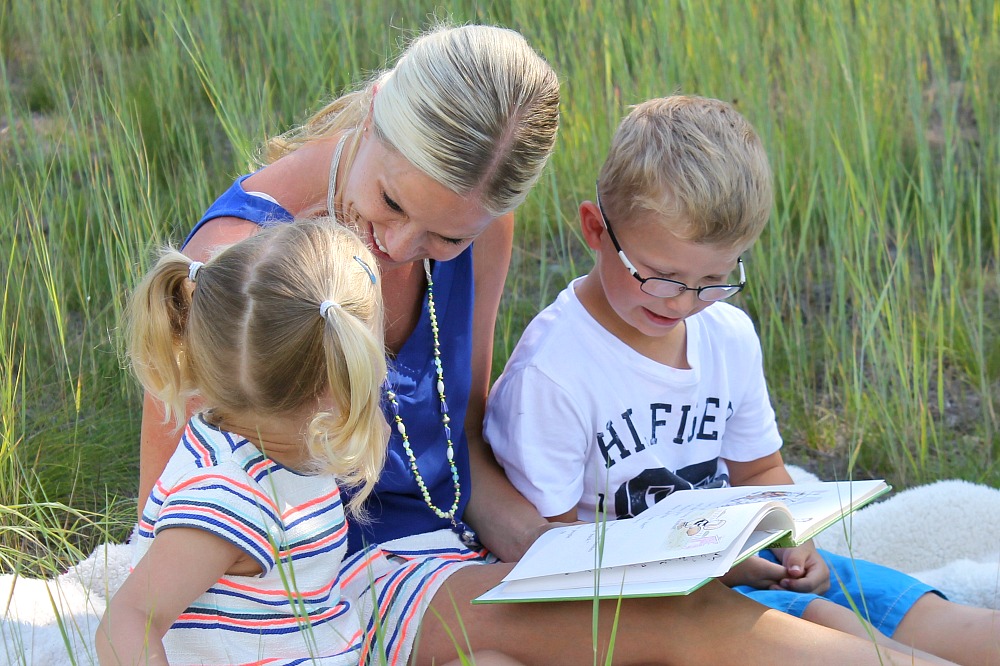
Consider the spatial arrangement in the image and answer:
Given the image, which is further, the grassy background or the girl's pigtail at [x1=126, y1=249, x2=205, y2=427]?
the grassy background

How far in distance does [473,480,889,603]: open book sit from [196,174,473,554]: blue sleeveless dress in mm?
305

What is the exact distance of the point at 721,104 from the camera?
2.06 metres

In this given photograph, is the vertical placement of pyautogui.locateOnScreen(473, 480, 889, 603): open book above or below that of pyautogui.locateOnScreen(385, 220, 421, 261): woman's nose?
below

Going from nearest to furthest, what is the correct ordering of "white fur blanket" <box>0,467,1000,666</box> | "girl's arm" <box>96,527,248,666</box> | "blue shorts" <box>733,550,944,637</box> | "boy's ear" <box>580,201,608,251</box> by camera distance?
"girl's arm" <box>96,527,248,666</box> < "blue shorts" <box>733,550,944,637</box> < "boy's ear" <box>580,201,608,251</box> < "white fur blanket" <box>0,467,1000,666</box>

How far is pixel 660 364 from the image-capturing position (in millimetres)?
2014

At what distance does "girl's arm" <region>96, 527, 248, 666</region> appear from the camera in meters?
1.32

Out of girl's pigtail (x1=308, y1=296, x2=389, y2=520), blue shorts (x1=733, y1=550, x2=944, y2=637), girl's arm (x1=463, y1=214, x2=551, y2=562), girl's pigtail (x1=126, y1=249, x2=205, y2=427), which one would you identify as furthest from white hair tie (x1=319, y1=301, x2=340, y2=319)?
blue shorts (x1=733, y1=550, x2=944, y2=637)

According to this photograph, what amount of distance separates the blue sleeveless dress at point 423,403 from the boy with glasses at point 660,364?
0.10m

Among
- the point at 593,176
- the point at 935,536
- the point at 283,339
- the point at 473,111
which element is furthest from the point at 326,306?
the point at 593,176

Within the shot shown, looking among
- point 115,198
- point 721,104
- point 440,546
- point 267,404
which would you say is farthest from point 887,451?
point 115,198

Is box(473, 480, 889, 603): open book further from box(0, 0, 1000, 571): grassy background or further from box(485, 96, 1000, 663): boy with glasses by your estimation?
box(0, 0, 1000, 571): grassy background

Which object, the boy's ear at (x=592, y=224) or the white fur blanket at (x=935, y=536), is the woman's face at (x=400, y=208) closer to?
the boy's ear at (x=592, y=224)

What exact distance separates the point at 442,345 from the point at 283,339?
1.91 feet

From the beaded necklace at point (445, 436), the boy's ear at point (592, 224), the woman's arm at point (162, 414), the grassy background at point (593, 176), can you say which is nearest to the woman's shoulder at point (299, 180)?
the woman's arm at point (162, 414)
